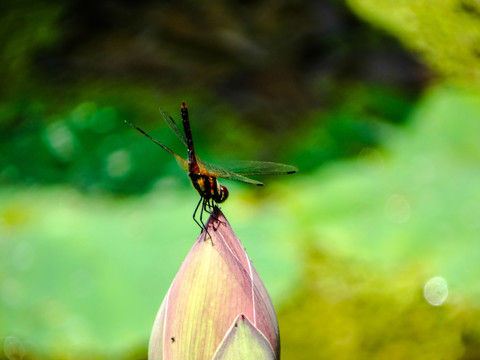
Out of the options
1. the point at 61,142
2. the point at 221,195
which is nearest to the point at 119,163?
the point at 61,142

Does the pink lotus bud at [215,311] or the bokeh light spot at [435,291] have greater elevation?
the bokeh light spot at [435,291]

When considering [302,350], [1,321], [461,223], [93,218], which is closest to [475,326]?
[461,223]

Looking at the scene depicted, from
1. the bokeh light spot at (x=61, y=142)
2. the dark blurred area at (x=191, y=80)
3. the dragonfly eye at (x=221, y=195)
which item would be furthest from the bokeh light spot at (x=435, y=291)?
the bokeh light spot at (x=61, y=142)

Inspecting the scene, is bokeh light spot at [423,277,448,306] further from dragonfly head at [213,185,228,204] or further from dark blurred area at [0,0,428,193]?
dragonfly head at [213,185,228,204]

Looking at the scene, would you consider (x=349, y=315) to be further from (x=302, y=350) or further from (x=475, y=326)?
(x=475, y=326)

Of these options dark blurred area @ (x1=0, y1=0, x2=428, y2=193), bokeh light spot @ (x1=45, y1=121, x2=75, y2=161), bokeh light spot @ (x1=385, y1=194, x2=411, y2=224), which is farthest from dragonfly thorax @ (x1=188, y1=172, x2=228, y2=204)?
bokeh light spot @ (x1=45, y1=121, x2=75, y2=161)

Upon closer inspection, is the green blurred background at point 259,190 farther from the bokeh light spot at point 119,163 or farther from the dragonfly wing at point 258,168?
the dragonfly wing at point 258,168
